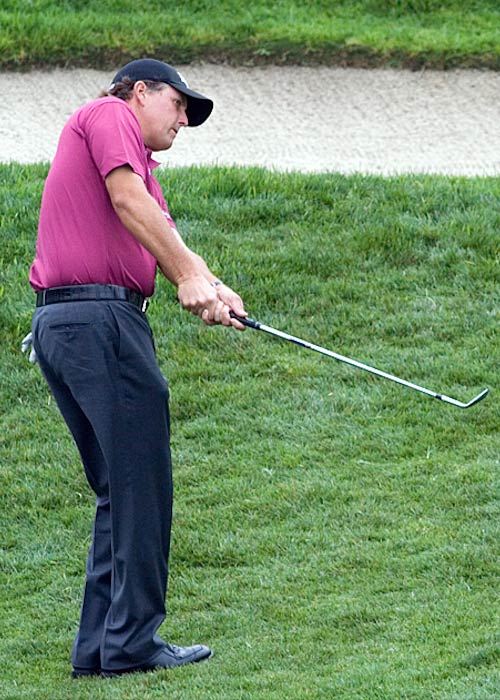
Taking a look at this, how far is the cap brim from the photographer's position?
4723 mm

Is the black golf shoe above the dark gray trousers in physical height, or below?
below

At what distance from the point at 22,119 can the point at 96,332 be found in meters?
7.68

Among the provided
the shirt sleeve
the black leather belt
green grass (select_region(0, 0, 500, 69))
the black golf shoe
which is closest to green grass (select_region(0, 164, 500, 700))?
the black golf shoe

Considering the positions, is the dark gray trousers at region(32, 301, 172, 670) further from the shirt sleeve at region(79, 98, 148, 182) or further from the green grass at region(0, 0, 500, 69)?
the green grass at region(0, 0, 500, 69)

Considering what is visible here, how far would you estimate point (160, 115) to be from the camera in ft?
15.3

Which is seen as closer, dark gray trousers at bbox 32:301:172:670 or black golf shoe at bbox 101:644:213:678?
dark gray trousers at bbox 32:301:172:670

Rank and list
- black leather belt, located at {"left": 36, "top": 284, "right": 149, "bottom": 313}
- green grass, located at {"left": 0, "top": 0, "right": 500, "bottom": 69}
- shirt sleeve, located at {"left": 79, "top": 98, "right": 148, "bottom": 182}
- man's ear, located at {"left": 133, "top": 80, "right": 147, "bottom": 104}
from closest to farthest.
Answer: shirt sleeve, located at {"left": 79, "top": 98, "right": 148, "bottom": 182}
black leather belt, located at {"left": 36, "top": 284, "right": 149, "bottom": 313}
man's ear, located at {"left": 133, "top": 80, "right": 147, "bottom": 104}
green grass, located at {"left": 0, "top": 0, "right": 500, "bottom": 69}

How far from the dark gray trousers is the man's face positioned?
1.90ft

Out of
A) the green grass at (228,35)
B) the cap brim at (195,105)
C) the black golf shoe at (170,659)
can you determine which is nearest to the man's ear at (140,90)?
the cap brim at (195,105)

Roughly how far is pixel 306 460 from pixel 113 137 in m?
2.55

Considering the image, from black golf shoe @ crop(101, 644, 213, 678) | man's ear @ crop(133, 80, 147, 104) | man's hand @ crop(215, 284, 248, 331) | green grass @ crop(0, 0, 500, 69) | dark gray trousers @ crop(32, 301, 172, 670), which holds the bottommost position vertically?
green grass @ crop(0, 0, 500, 69)

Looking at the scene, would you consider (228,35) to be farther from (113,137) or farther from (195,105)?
(113,137)

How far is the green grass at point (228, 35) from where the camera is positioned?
11867 millimetres

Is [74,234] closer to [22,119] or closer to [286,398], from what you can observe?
[286,398]
